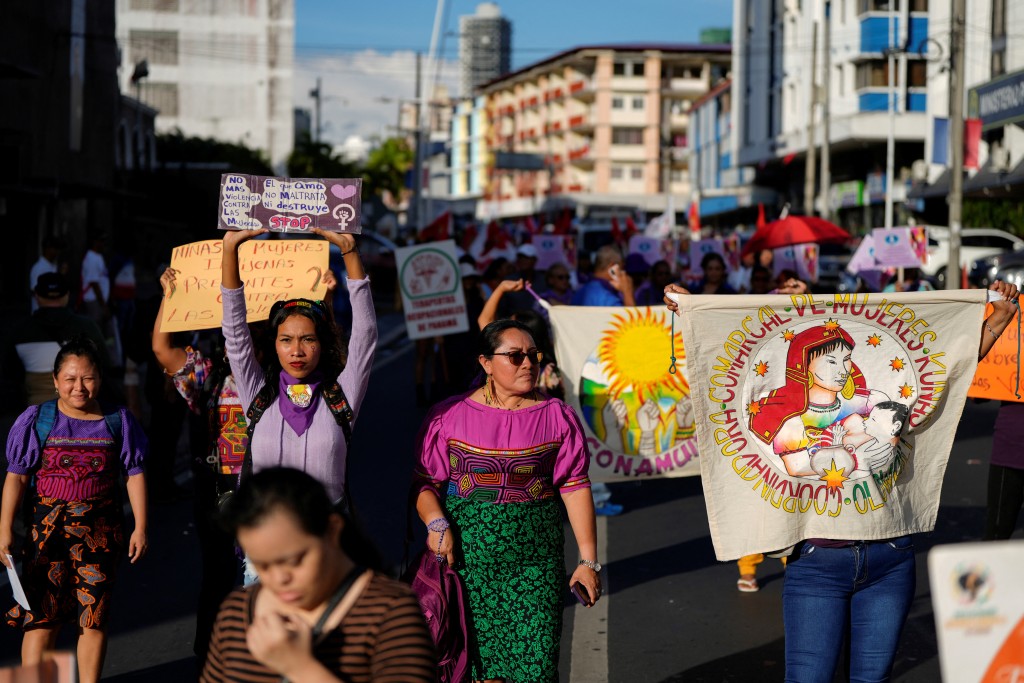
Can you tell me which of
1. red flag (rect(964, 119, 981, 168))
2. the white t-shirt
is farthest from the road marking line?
red flag (rect(964, 119, 981, 168))

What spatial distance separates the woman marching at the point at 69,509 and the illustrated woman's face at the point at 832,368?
264 centimetres

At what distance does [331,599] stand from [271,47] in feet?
248

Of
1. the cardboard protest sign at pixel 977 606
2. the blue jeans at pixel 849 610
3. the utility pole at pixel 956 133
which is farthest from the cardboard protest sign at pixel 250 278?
the utility pole at pixel 956 133

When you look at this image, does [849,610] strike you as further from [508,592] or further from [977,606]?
[977,606]

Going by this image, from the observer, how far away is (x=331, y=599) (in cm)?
278

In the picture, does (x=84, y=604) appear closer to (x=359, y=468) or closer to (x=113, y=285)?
(x=359, y=468)

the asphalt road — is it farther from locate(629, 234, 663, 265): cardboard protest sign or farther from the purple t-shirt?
locate(629, 234, 663, 265): cardboard protest sign

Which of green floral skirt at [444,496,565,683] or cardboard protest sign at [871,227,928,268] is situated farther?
cardboard protest sign at [871,227,928,268]

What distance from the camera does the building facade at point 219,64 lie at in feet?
245

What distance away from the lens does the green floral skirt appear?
457 cm

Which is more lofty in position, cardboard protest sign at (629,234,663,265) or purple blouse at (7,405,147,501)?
cardboard protest sign at (629,234,663,265)

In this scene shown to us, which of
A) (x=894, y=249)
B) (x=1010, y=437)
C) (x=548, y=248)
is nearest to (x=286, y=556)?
(x=1010, y=437)

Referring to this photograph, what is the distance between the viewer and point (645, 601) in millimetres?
7527

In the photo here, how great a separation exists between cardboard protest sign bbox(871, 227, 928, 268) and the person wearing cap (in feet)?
35.7
